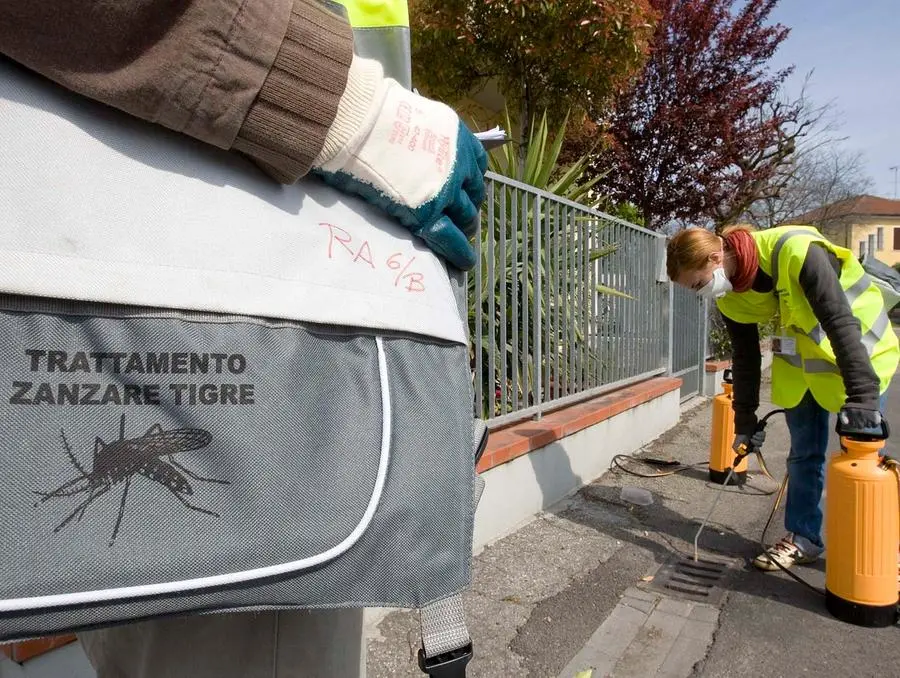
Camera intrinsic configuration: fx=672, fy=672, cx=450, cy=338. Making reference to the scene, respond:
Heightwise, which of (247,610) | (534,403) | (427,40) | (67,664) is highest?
(427,40)

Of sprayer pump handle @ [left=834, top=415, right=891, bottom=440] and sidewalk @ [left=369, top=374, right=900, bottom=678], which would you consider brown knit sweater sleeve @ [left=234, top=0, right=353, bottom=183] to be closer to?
sidewalk @ [left=369, top=374, right=900, bottom=678]

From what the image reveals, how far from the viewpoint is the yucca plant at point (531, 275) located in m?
3.60

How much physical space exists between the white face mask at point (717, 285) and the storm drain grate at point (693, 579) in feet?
4.44

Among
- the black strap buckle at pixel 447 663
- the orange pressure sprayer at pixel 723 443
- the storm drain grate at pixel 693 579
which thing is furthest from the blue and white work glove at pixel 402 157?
the orange pressure sprayer at pixel 723 443

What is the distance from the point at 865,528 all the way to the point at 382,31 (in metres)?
2.69

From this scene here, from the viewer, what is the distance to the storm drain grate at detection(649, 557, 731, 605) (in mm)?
3051

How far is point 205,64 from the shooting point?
70cm

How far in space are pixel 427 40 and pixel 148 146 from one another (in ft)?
20.8

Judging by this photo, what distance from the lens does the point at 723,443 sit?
4.75 meters

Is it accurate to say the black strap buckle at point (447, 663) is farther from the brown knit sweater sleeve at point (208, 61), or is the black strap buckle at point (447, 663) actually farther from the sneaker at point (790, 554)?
the sneaker at point (790, 554)

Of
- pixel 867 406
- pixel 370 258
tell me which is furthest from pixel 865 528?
pixel 370 258

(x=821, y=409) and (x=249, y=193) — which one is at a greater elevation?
(x=249, y=193)

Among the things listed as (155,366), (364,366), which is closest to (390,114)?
(364,366)

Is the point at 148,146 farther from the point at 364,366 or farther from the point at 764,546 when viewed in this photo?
the point at 764,546
